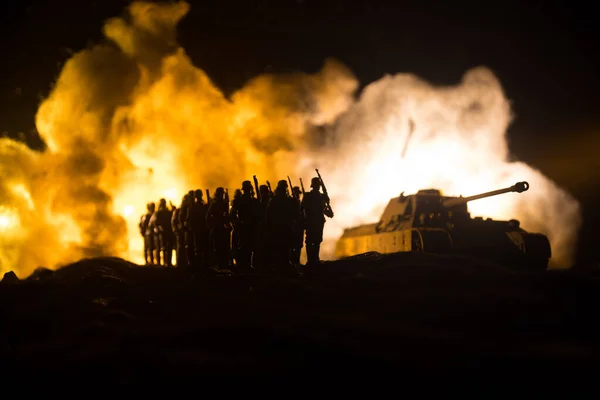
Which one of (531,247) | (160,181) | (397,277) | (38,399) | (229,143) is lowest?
(38,399)

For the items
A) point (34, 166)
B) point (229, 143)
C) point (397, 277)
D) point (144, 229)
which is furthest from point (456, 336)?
point (34, 166)

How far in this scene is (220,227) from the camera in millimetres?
13320

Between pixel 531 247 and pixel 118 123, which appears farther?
pixel 118 123

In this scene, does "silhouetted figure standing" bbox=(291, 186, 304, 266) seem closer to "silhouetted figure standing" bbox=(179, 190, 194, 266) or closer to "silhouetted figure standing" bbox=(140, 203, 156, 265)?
"silhouetted figure standing" bbox=(179, 190, 194, 266)

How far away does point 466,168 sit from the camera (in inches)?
986

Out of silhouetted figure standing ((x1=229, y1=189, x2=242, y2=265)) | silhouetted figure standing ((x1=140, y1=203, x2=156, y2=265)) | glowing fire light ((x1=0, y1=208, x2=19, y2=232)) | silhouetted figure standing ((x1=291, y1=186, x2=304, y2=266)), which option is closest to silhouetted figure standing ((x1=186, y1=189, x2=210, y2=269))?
silhouetted figure standing ((x1=229, y1=189, x2=242, y2=265))

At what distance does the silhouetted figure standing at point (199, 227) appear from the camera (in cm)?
1418

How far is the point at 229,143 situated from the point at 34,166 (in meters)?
9.38

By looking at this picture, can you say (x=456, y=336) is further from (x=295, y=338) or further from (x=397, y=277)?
(x=397, y=277)

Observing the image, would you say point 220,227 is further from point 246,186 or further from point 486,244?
point 486,244

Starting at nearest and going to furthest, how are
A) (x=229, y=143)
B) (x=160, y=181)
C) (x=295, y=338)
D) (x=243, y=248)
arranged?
(x=295, y=338) → (x=243, y=248) → (x=160, y=181) → (x=229, y=143)

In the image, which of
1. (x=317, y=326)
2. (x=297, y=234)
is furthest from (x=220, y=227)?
(x=317, y=326)

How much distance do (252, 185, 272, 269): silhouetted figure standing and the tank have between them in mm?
4417

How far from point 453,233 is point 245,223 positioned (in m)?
6.50
